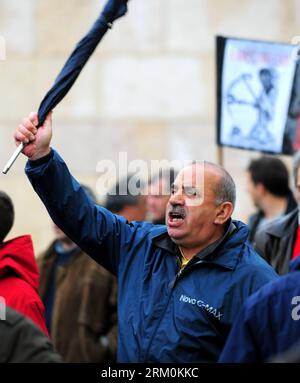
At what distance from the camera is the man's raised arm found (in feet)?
16.6

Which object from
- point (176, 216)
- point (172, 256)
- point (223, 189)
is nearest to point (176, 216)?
point (176, 216)

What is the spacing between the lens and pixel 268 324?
3.71 meters

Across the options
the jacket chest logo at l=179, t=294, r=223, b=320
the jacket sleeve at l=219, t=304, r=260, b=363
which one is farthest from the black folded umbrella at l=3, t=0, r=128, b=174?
the jacket sleeve at l=219, t=304, r=260, b=363

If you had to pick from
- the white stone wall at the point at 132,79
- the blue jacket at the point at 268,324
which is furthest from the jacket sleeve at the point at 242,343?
the white stone wall at the point at 132,79

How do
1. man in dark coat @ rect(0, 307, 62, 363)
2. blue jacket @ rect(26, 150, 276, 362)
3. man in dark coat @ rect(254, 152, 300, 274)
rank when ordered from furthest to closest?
man in dark coat @ rect(254, 152, 300, 274) < blue jacket @ rect(26, 150, 276, 362) < man in dark coat @ rect(0, 307, 62, 363)

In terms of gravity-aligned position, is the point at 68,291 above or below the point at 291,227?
below

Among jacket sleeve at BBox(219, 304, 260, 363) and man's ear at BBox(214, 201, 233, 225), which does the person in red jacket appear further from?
jacket sleeve at BBox(219, 304, 260, 363)

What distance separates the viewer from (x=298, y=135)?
785 centimetres

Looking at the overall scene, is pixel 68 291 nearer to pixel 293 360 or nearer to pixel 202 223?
pixel 202 223

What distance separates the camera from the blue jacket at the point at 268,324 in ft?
12.2

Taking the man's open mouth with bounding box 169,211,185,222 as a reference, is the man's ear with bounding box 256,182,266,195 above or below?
below

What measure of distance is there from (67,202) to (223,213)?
2.42 ft

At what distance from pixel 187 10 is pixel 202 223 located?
5833 millimetres
